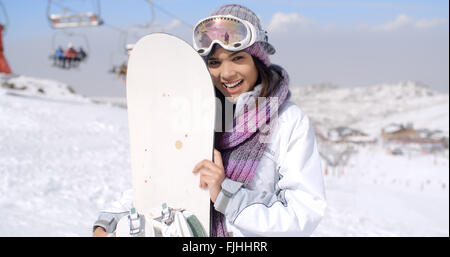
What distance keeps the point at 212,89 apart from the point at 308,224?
1.67 feet

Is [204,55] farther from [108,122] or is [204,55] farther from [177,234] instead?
[108,122]

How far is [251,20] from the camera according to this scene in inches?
45.5

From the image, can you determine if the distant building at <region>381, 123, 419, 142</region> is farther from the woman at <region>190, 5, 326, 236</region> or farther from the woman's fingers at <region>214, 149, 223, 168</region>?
the woman's fingers at <region>214, 149, 223, 168</region>

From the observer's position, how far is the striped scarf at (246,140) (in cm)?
104

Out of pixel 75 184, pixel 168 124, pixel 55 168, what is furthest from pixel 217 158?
pixel 55 168

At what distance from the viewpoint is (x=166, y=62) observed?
3.66 ft


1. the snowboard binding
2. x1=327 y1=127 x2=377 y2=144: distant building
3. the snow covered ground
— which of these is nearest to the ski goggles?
the snow covered ground

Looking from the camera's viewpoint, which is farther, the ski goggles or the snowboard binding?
the ski goggles

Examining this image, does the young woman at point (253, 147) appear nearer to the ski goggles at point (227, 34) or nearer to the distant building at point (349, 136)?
the ski goggles at point (227, 34)

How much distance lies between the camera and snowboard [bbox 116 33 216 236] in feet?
3.47

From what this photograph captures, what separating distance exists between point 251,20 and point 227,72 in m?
0.21

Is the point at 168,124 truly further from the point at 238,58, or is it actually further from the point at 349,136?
the point at 349,136

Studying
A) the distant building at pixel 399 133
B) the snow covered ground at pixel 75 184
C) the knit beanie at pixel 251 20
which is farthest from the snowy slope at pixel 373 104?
the knit beanie at pixel 251 20

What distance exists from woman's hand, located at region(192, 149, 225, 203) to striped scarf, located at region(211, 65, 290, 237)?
0.16 feet
